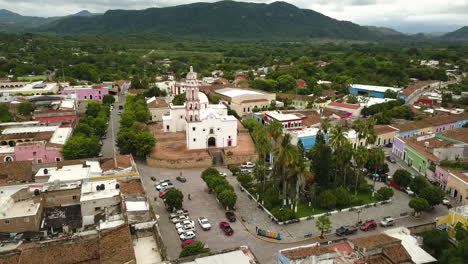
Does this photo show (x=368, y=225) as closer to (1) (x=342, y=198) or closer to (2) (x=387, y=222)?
(2) (x=387, y=222)

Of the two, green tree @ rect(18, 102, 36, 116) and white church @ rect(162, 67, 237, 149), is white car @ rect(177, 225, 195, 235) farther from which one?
green tree @ rect(18, 102, 36, 116)

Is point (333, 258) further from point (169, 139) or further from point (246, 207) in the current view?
point (169, 139)

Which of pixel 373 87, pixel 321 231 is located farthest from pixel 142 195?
pixel 373 87

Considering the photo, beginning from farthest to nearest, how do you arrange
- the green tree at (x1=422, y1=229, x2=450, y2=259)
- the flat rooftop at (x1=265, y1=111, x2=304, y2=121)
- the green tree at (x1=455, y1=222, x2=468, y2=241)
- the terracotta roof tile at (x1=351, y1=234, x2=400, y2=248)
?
the flat rooftop at (x1=265, y1=111, x2=304, y2=121) < the green tree at (x1=422, y1=229, x2=450, y2=259) < the green tree at (x1=455, y1=222, x2=468, y2=241) < the terracotta roof tile at (x1=351, y1=234, x2=400, y2=248)

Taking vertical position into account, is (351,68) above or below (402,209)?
above

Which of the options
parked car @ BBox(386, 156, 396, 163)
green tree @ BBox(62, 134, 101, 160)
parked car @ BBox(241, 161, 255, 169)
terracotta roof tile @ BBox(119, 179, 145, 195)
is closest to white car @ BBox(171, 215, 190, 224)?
terracotta roof tile @ BBox(119, 179, 145, 195)

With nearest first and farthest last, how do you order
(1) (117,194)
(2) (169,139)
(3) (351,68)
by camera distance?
(1) (117,194), (2) (169,139), (3) (351,68)
